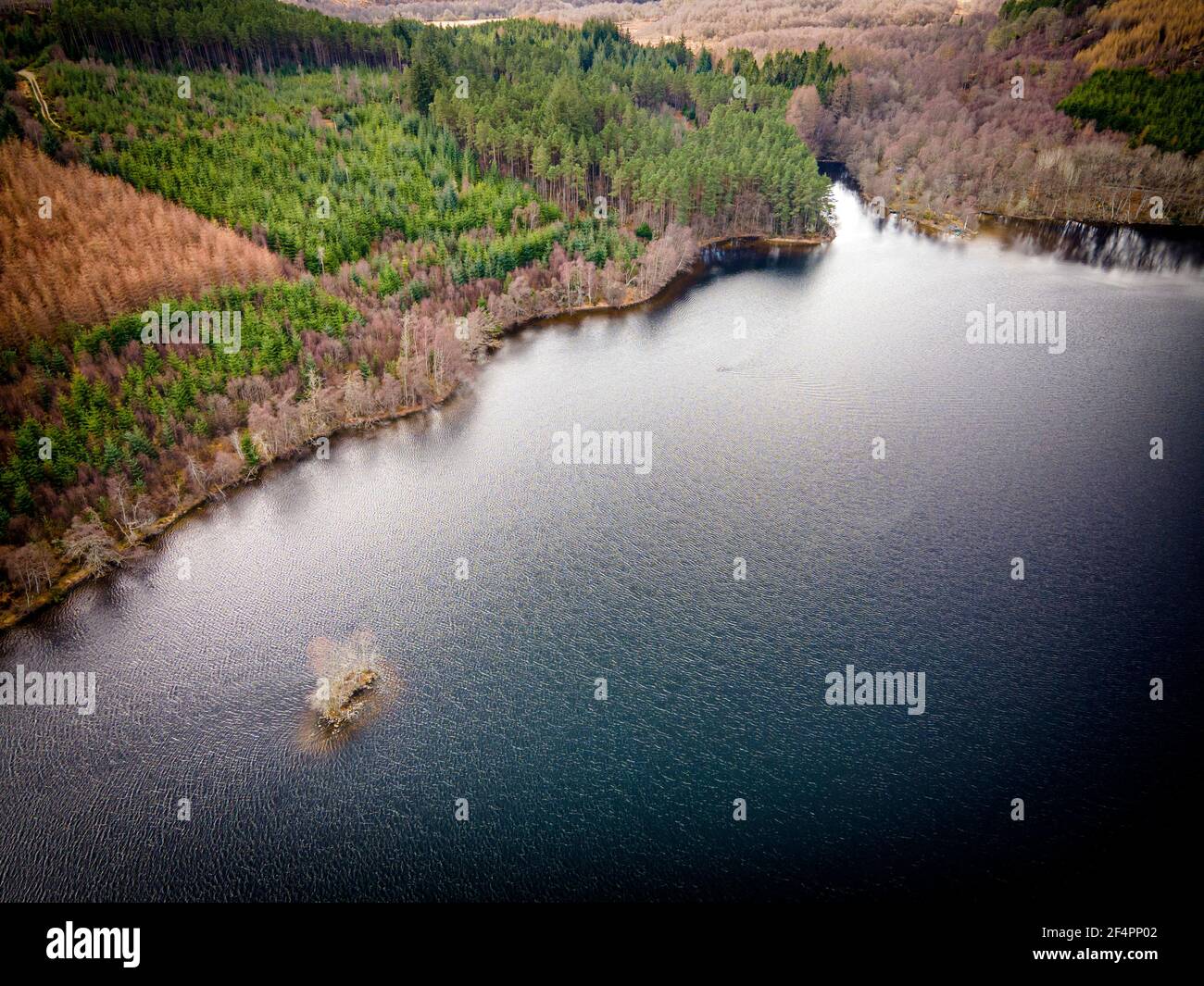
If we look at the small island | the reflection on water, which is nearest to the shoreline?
the small island

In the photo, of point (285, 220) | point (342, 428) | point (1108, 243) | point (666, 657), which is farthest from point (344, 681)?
point (1108, 243)

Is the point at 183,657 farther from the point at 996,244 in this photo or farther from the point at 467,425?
the point at 996,244

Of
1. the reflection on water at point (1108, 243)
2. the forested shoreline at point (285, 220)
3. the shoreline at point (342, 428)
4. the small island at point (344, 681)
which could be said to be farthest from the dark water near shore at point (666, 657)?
the reflection on water at point (1108, 243)

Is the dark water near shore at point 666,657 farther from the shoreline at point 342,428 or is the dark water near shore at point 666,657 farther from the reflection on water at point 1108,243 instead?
the reflection on water at point 1108,243

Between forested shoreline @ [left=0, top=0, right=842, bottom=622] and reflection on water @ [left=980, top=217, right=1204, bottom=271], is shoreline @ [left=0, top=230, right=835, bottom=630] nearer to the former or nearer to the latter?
forested shoreline @ [left=0, top=0, right=842, bottom=622]

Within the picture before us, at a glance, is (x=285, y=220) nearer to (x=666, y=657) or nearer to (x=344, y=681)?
(x=344, y=681)
